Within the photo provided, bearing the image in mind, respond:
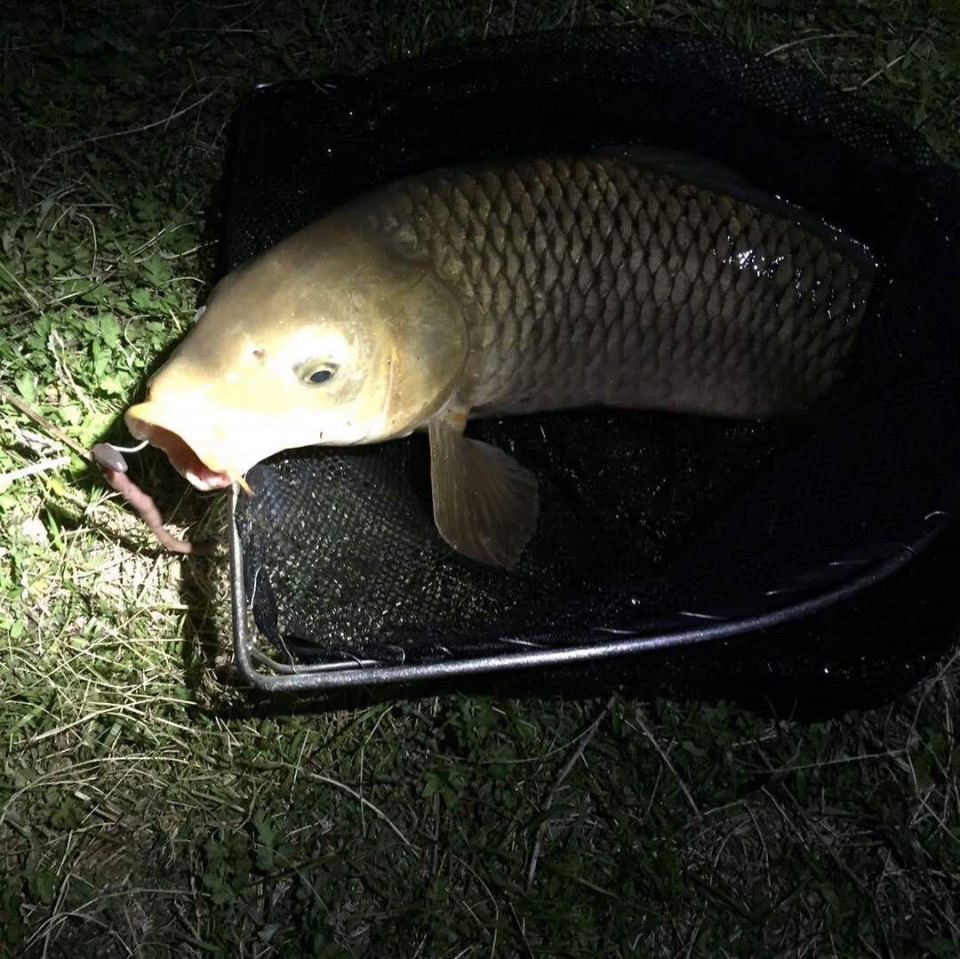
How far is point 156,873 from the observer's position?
1.81m

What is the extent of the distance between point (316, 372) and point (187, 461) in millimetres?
263

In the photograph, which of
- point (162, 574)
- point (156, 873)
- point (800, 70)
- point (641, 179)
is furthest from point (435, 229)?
point (156, 873)

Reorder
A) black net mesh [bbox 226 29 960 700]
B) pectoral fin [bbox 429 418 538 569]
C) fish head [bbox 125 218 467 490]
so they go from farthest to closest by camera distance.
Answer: pectoral fin [bbox 429 418 538 569] → black net mesh [bbox 226 29 960 700] → fish head [bbox 125 218 467 490]

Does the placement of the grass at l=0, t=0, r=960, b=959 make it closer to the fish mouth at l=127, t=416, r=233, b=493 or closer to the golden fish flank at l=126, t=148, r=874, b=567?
the fish mouth at l=127, t=416, r=233, b=493

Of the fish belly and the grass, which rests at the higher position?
the fish belly

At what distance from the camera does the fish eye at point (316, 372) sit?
152 centimetres

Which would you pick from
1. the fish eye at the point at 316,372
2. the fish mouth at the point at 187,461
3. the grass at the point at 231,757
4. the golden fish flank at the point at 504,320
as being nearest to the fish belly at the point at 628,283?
the golden fish flank at the point at 504,320

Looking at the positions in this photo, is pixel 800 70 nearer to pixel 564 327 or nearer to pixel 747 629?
pixel 564 327

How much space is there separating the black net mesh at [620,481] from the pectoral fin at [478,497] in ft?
0.26

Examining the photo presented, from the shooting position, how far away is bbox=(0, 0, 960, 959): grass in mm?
1811

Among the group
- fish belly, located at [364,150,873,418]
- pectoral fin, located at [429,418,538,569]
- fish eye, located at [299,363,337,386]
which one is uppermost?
fish belly, located at [364,150,873,418]

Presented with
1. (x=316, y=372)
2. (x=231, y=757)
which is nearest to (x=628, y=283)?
(x=316, y=372)

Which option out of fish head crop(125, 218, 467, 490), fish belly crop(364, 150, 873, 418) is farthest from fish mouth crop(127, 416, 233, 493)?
fish belly crop(364, 150, 873, 418)

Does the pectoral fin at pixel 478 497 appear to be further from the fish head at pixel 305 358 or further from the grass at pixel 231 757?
the grass at pixel 231 757
